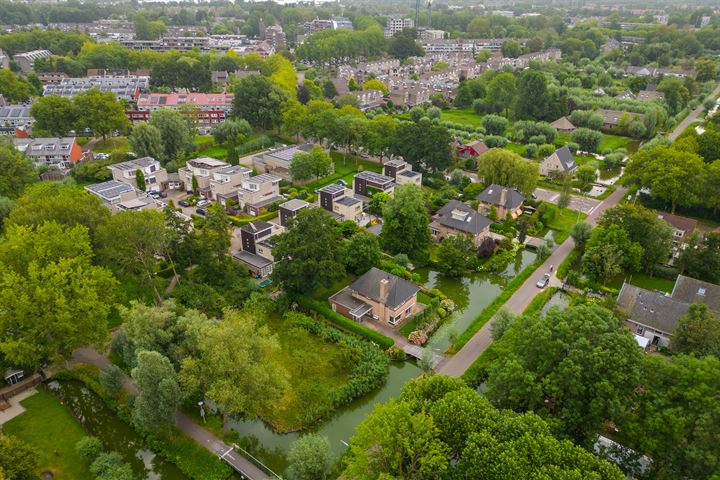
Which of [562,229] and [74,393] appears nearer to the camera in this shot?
[74,393]

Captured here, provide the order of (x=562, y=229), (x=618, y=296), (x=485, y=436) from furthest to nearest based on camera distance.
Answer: (x=562, y=229) → (x=618, y=296) → (x=485, y=436)

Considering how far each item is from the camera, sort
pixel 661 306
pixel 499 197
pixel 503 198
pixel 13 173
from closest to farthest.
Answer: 1. pixel 661 306
2. pixel 13 173
3. pixel 503 198
4. pixel 499 197

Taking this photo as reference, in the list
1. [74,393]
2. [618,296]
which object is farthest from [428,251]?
[74,393]

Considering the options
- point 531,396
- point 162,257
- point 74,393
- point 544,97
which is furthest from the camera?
point 544,97

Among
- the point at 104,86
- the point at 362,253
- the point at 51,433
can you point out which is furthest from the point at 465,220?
the point at 104,86

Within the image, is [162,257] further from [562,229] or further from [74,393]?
[562,229]

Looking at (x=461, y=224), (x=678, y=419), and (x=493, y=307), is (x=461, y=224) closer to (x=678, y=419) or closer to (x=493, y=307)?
(x=493, y=307)

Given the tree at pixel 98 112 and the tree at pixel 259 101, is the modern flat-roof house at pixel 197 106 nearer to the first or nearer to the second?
the tree at pixel 259 101
